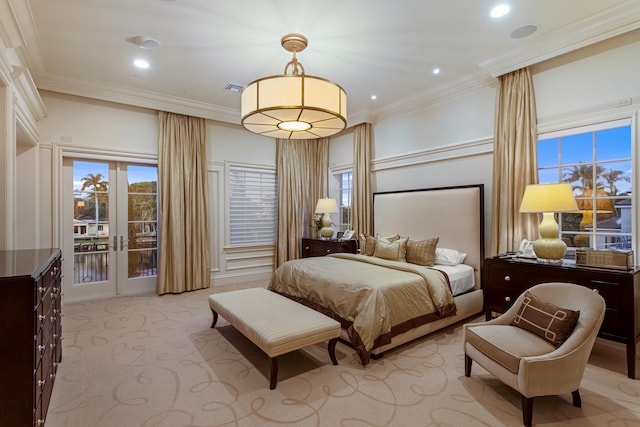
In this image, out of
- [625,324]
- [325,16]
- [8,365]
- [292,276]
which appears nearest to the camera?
[8,365]

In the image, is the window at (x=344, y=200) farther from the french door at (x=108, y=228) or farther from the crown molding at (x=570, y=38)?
the french door at (x=108, y=228)

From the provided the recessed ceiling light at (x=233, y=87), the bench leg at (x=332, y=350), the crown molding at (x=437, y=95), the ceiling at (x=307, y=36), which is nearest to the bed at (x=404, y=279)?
the bench leg at (x=332, y=350)

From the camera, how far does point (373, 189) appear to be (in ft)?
18.7

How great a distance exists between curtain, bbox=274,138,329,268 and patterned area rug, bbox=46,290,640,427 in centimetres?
314

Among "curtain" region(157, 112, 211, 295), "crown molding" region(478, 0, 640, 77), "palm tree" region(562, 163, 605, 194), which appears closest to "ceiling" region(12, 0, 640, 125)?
"crown molding" region(478, 0, 640, 77)

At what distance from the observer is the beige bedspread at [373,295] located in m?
2.75

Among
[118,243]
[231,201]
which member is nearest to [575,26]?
[231,201]

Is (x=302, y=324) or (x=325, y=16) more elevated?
(x=325, y=16)

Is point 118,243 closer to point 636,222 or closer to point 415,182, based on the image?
point 415,182

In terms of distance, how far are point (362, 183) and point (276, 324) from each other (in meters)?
3.60

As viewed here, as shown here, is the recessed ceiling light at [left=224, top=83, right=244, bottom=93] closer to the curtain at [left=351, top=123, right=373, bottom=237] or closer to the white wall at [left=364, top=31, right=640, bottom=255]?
the curtain at [left=351, top=123, right=373, bottom=237]

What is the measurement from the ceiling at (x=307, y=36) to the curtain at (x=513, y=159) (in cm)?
28

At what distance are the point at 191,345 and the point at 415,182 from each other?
151 inches

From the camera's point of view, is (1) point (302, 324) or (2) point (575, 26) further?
(2) point (575, 26)
